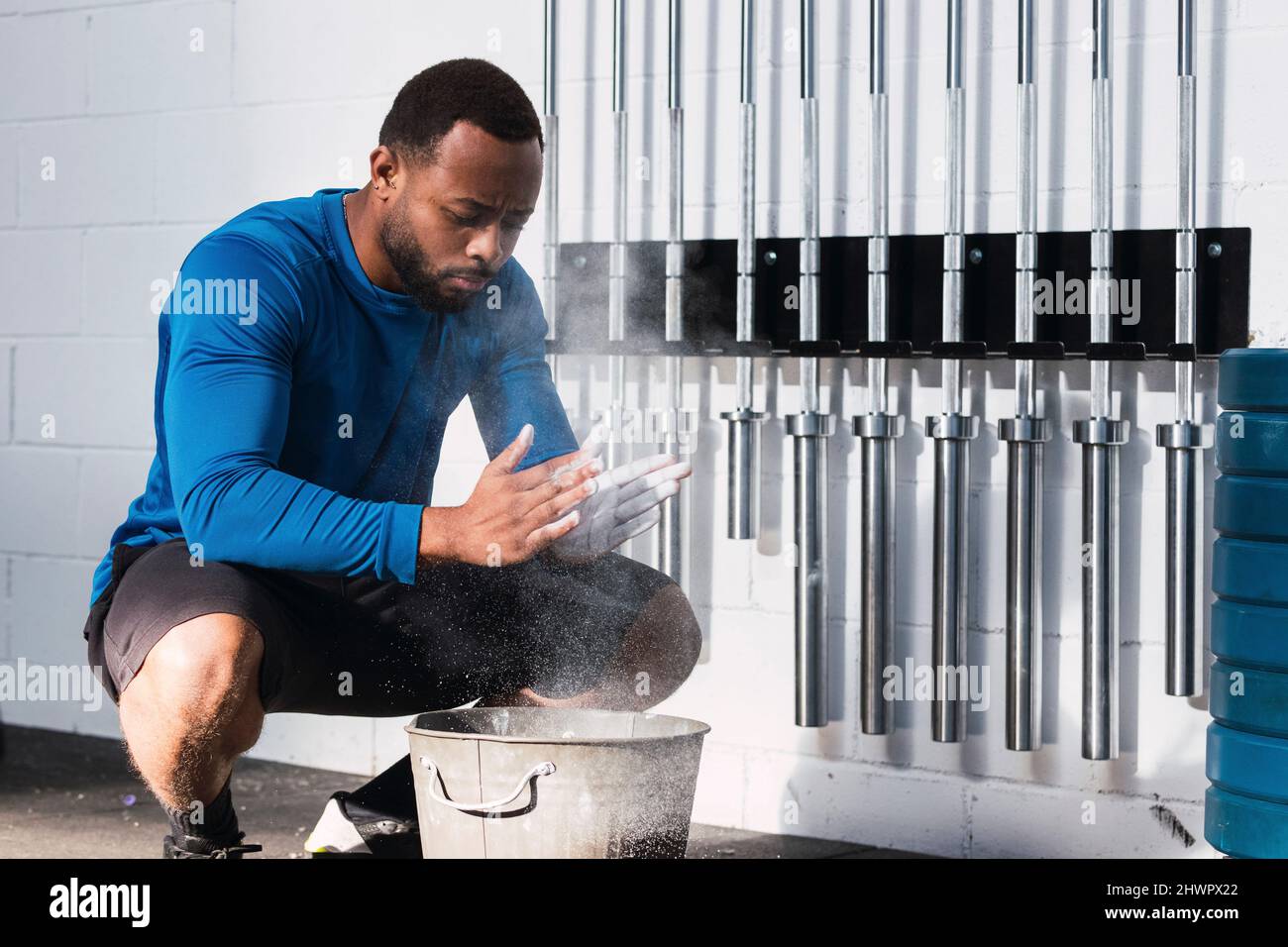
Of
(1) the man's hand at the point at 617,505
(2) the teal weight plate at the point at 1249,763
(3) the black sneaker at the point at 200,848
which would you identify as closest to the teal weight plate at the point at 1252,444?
(2) the teal weight plate at the point at 1249,763

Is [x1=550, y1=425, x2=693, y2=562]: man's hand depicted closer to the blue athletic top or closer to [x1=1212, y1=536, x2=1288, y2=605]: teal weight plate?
the blue athletic top

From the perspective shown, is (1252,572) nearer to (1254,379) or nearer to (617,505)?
(1254,379)

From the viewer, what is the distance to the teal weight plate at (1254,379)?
4.91 ft

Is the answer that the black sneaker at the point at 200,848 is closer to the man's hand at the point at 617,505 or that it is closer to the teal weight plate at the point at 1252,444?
the man's hand at the point at 617,505

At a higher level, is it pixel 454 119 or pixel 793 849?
pixel 454 119

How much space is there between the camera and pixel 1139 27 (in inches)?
67.3

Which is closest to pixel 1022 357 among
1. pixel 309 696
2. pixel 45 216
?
pixel 309 696

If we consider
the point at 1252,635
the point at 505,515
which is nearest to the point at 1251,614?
the point at 1252,635

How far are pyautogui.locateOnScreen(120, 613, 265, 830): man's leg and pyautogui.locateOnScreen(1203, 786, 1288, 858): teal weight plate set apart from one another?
972mm

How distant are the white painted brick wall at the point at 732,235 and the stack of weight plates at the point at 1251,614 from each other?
16 centimetres

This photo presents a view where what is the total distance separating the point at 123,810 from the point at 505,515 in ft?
2.83
